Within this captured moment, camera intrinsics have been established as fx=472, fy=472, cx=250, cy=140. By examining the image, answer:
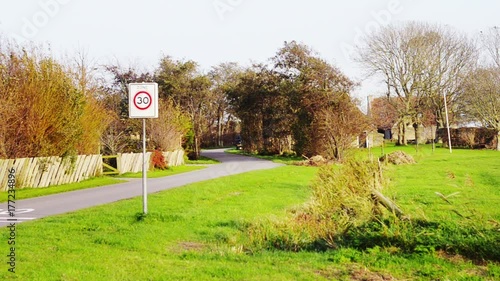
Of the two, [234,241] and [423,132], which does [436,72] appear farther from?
[234,241]

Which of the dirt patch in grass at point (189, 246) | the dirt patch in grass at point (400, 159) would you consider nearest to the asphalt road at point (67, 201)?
the dirt patch in grass at point (189, 246)

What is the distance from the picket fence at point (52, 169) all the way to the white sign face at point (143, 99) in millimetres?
9384

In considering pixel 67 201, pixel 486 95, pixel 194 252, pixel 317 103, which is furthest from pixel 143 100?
pixel 486 95

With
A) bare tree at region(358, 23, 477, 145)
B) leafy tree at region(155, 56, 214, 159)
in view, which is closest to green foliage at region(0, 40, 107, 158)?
leafy tree at region(155, 56, 214, 159)

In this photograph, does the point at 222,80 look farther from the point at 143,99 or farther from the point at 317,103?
the point at 143,99

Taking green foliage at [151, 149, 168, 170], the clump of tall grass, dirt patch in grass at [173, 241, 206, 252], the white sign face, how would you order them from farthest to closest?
green foliage at [151, 149, 168, 170]
the white sign face
the clump of tall grass
dirt patch in grass at [173, 241, 206, 252]

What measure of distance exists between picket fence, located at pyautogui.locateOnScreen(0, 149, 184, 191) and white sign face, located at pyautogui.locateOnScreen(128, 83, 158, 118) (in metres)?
9.38

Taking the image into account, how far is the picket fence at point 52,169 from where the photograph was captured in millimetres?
17733

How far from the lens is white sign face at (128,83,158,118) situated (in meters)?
10.4

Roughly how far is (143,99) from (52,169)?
11327mm

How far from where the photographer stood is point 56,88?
20766 millimetres

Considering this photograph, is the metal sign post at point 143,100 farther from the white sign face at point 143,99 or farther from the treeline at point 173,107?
the treeline at point 173,107

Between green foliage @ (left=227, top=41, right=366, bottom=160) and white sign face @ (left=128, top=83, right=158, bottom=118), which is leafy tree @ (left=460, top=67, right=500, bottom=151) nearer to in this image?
green foliage @ (left=227, top=41, right=366, bottom=160)

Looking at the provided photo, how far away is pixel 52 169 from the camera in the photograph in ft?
65.2
